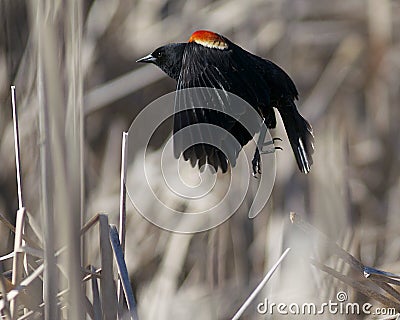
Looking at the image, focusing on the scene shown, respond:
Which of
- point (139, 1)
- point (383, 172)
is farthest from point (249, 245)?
point (139, 1)

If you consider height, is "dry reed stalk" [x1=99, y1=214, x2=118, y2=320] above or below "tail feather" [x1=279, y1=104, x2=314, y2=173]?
below

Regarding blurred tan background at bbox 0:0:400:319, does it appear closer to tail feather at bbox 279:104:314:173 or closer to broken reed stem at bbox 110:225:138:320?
broken reed stem at bbox 110:225:138:320

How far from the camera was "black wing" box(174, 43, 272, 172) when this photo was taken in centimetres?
59

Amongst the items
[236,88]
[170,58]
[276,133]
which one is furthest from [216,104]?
[276,133]

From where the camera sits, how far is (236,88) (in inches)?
24.2

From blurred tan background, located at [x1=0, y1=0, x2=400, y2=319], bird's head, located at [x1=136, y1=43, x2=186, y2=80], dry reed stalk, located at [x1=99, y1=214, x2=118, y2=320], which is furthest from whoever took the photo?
blurred tan background, located at [x1=0, y1=0, x2=400, y2=319]

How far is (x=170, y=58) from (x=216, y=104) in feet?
0.44

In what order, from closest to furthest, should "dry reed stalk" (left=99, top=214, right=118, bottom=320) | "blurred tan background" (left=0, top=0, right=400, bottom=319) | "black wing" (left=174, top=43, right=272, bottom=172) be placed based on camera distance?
"black wing" (left=174, top=43, right=272, bottom=172) < "dry reed stalk" (left=99, top=214, right=118, bottom=320) < "blurred tan background" (left=0, top=0, right=400, bottom=319)

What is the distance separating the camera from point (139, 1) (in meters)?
1.82

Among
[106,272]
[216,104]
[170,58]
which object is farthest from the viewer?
[106,272]

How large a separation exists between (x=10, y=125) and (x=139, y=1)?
1.50 ft

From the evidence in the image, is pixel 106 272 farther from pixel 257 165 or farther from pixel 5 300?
pixel 257 165

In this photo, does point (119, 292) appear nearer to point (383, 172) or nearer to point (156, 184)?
point (156, 184)

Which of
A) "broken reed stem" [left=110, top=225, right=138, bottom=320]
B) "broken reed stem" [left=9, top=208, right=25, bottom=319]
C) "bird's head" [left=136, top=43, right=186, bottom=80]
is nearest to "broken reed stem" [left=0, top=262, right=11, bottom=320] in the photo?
"broken reed stem" [left=9, top=208, right=25, bottom=319]
